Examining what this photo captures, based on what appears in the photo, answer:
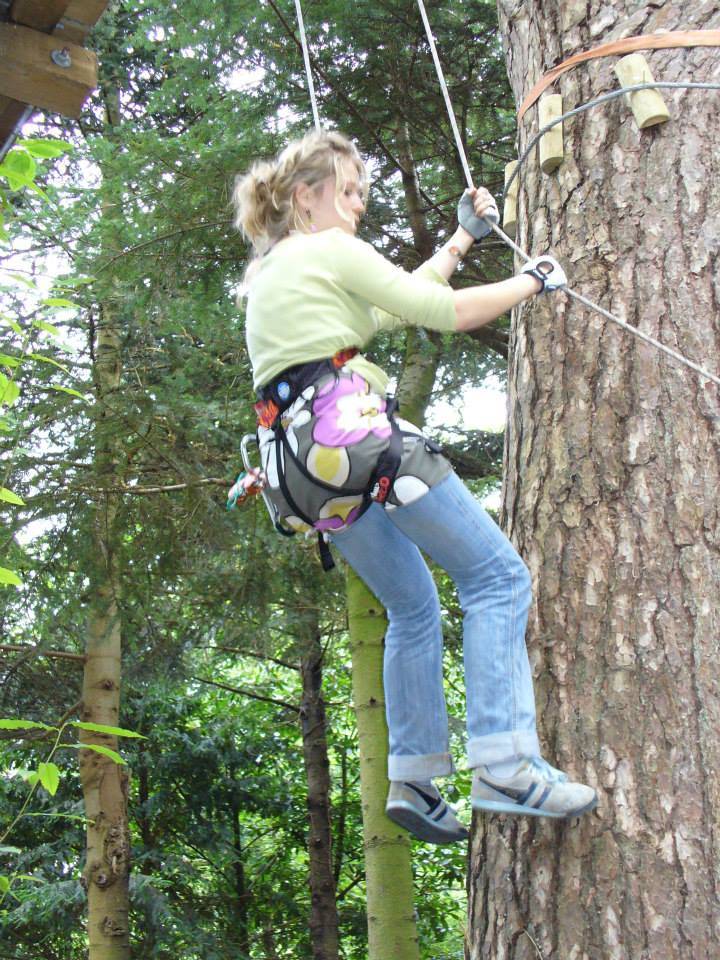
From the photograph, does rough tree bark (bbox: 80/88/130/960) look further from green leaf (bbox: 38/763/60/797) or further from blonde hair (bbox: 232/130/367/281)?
green leaf (bbox: 38/763/60/797)

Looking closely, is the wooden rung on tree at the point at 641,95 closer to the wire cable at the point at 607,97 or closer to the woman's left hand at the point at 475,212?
the wire cable at the point at 607,97

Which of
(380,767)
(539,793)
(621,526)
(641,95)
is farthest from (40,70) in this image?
(380,767)

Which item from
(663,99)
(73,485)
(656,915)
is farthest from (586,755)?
(73,485)

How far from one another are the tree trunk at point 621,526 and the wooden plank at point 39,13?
4.23 feet

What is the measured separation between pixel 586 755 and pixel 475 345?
4.20 metres

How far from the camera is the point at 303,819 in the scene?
9359 mm

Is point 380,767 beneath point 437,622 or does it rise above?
beneath

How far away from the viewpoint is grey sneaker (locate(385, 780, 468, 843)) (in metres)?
2.33

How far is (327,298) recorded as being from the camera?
7.23 feet

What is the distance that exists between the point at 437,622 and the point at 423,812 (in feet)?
1.41

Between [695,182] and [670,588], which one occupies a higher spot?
[695,182]

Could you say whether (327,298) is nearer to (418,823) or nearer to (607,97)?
(607,97)

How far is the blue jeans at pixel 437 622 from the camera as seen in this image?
2.17m

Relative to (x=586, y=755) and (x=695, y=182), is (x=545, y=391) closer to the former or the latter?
(x=695, y=182)
